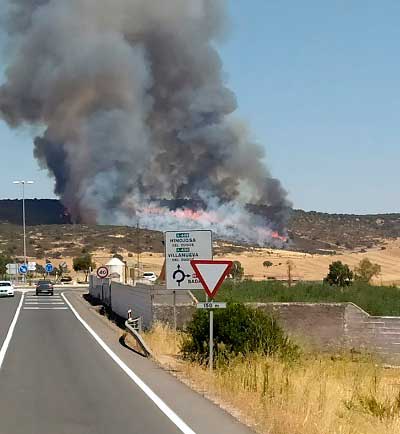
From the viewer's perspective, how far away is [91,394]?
13594mm

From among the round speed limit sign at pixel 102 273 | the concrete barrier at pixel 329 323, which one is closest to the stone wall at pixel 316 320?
the concrete barrier at pixel 329 323

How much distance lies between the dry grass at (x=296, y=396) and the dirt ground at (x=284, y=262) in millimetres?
49070

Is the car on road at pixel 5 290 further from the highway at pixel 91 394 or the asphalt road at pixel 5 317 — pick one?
the highway at pixel 91 394

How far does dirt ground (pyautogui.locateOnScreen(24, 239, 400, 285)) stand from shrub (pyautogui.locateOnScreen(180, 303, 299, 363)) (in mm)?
46446

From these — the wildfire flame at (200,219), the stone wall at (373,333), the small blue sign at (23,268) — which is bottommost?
the stone wall at (373,333)

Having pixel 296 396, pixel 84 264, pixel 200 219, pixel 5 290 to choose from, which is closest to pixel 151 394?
pixel 296 396

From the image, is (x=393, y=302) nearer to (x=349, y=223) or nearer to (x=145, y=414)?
(x=145, y=414)

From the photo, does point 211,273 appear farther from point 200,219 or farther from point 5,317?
point 200,219

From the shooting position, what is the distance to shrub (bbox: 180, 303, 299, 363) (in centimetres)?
1819

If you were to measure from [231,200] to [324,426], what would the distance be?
9668cm

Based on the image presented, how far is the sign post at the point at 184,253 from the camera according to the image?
849 inches

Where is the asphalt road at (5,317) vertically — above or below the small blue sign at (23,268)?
below

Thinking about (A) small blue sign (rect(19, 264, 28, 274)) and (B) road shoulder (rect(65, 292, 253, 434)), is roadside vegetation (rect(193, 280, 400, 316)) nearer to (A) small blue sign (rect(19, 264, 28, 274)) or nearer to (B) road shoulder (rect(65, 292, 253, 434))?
(B) road shoulder (rect(65, 292, 253, 434))

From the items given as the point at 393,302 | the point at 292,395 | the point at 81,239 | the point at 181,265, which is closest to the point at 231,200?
the point at 81,239
